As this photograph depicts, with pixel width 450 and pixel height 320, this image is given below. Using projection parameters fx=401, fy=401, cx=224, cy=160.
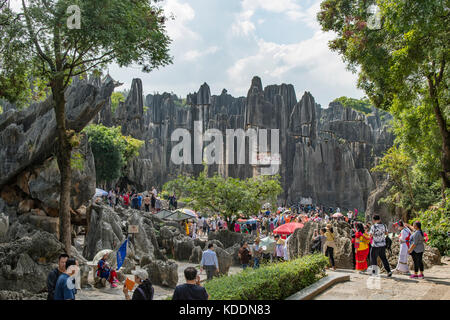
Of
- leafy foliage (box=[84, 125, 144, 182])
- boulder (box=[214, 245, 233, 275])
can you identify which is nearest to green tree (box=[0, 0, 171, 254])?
boulder (box=[214, 245, 233, 275])

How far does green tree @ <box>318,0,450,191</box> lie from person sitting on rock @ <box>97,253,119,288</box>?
8.93m

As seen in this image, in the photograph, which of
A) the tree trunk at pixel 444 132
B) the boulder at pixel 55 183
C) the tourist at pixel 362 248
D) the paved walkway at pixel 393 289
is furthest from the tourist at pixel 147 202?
the paved walkway at pixel 393 289

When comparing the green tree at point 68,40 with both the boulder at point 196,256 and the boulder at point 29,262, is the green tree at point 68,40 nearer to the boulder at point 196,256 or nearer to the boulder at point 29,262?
the boulder at point 29,262

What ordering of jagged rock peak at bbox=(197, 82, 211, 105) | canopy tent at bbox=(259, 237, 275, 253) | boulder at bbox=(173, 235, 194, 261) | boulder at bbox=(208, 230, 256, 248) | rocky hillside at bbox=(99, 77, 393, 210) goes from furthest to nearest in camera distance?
1. jagged rock peak at bbox=(197, 82, 211, 105)
2. rocky hillside at bbox=(99, 77, 393, 210)
3. boulder at bbox=(208, 230, 256, 248)
4. boulder at bbox=(173, 235, 194, 261)
5. canopy tent at bbox=(259, 237, 275, 253)

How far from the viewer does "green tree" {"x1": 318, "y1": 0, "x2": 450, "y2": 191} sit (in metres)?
8.27

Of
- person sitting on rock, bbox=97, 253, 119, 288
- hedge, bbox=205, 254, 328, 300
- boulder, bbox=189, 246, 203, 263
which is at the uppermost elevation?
hedge, bbox=205, 254, 328, 300

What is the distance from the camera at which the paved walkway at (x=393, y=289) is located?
673 cm

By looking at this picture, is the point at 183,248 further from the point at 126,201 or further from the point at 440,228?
the point at 126,201

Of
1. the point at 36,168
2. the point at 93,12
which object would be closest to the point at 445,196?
the point at 93,12

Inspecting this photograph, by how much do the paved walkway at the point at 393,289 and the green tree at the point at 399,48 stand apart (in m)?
5.00

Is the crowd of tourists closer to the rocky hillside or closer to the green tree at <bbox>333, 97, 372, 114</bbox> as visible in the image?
the rocky hillside

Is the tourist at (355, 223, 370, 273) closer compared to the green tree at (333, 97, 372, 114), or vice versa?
the tourist at (355, 223, 370, 273)
